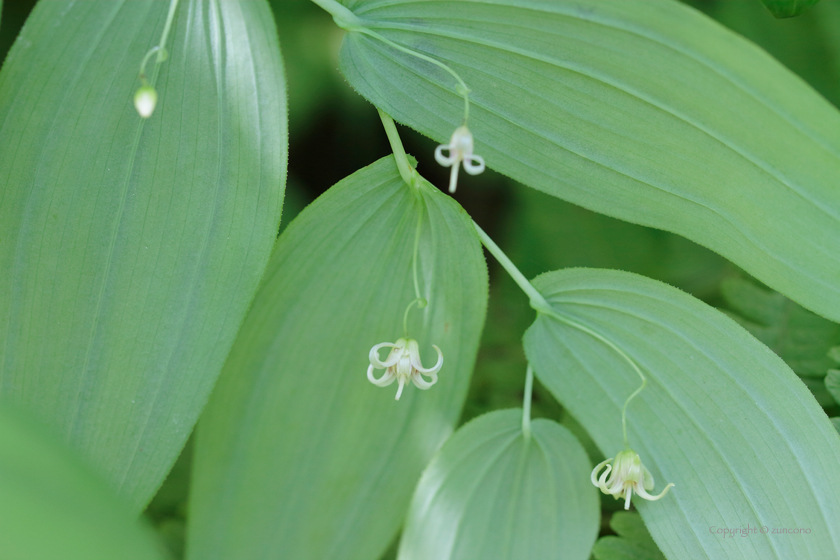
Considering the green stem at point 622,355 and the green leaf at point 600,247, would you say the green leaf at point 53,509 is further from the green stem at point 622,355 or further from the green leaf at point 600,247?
the green leaf at point 600,247

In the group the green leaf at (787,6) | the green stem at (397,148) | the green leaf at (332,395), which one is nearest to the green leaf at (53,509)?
the green leaf at (332,395)

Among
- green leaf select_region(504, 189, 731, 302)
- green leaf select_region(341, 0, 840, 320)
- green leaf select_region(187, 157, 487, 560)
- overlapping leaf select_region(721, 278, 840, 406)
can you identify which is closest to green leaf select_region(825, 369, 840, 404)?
overlapping leaf select_region(721, 278, 840, 406)

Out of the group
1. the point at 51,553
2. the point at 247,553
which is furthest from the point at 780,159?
the point at 247,553

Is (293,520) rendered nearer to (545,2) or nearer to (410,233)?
(410,233)

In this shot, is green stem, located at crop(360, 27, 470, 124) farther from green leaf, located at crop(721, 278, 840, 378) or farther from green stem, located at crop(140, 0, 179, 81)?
green leaf, located at crop(721, 278, 840, 378)

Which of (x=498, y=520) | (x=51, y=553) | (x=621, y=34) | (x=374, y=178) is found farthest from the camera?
(x=498, y=520)

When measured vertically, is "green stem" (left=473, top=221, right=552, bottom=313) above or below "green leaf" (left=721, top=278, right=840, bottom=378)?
below

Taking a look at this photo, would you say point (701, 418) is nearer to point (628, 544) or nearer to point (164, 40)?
point (628, 544)
